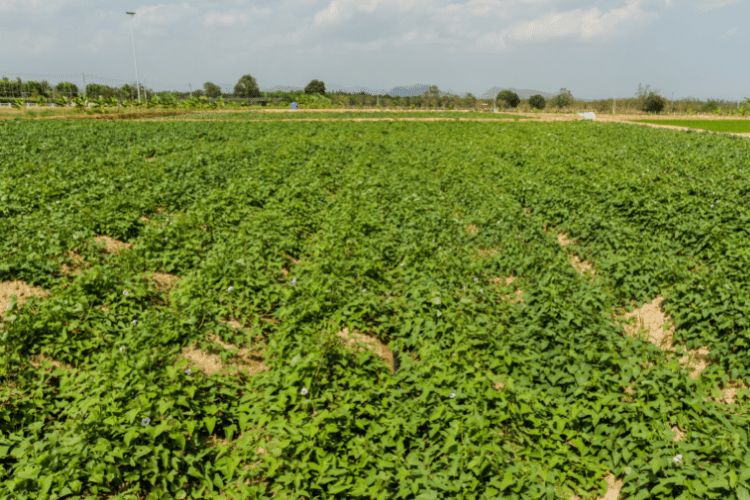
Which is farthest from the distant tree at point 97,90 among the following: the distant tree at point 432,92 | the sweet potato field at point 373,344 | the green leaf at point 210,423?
the green leaf at point 210,423

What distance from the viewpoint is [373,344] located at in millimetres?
4797

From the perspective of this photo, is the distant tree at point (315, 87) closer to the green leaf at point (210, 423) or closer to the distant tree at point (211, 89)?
the distant tree at point (211, 89)

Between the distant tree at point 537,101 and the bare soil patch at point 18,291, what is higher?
the distant tree at point 537,101

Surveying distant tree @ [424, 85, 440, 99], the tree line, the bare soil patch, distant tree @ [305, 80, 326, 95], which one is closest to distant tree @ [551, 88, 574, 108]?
the tree line

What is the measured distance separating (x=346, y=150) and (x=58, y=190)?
11.3 meters

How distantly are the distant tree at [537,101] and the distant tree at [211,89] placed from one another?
3386 inches

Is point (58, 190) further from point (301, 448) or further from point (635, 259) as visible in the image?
point (635, 259)

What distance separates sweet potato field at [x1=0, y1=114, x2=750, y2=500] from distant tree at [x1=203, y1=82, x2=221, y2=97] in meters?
121

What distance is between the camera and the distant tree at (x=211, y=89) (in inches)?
4558

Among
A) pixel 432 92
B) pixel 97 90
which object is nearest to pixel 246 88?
pixel 97 90

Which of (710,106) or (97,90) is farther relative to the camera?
(97,90)

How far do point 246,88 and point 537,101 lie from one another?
70200 mm

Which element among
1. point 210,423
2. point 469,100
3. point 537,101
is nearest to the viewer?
point 210,423

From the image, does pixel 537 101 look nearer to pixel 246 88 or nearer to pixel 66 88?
pixel 246 88
